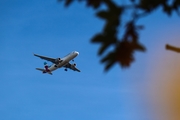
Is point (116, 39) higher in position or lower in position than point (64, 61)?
lower

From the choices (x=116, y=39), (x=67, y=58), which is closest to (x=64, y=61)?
(x=67, y=58)

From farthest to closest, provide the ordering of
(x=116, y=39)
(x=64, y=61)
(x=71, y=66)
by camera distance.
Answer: (x=71, y=66) < (x=64, y=61) < (x=116, y=39)

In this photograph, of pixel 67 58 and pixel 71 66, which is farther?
pixel 71 66

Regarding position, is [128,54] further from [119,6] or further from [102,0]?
[102,0]

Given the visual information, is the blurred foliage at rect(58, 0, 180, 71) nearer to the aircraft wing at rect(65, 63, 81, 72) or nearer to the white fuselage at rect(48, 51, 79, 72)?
the white fuselage at rect(48, 51, 79, 72)

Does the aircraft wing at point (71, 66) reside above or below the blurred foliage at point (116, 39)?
above

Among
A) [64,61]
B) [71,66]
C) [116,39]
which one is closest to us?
[116,39]

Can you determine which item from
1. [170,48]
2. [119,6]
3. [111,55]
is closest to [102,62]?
[111,55]

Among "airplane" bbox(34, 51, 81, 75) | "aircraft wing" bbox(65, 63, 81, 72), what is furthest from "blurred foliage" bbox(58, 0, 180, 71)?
"aircraft wing" bbox(65, 63, 81, 72)

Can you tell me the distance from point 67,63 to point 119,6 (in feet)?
289

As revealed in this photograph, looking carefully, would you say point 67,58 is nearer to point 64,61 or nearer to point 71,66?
point 64,61

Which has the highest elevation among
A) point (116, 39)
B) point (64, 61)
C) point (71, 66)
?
point (71, 66)

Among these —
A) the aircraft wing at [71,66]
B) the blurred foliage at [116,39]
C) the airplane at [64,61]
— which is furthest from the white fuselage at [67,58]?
the blurred foliage at [116,39]

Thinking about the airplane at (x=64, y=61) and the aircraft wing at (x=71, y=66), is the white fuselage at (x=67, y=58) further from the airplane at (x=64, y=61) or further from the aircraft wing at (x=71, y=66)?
the aircraft wing at (x=71, y=66)
